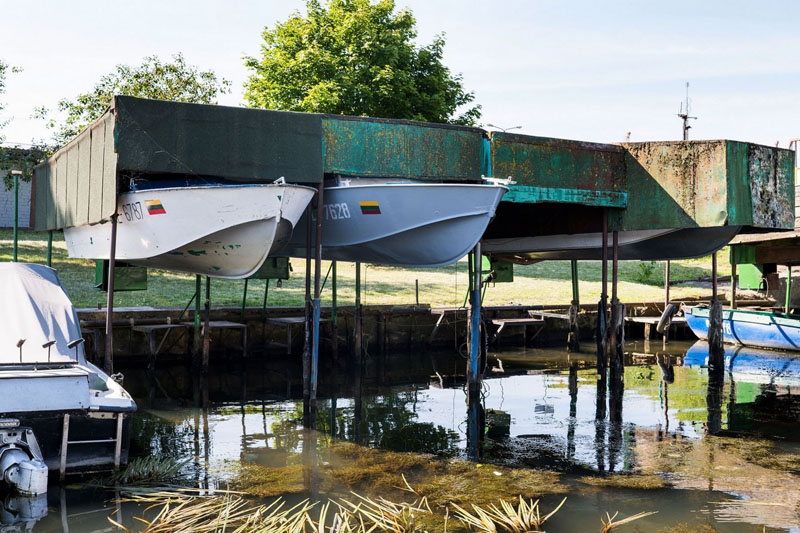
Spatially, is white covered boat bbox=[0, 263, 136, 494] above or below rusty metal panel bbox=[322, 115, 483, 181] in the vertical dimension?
below

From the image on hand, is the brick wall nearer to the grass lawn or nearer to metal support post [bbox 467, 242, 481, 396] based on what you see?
the grass lawn

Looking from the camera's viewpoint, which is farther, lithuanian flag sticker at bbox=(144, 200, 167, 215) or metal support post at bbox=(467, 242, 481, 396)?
metal support post at bbox=(467, 242, 481, 396)

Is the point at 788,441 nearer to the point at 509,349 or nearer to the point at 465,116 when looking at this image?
the point at 509,349

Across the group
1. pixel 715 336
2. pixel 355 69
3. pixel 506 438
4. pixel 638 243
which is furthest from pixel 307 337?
pixel 355 69

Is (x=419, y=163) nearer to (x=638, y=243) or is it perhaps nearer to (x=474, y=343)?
(x=474, y=343)

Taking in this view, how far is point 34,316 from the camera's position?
11430mm

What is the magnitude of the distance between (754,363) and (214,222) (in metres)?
16.6

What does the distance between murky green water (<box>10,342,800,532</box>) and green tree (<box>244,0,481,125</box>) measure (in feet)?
46.9

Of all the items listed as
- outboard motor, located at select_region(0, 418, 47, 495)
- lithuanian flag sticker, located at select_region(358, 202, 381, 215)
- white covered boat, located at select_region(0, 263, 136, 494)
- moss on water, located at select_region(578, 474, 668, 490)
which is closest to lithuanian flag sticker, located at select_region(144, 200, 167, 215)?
white covered boat, located at select_region(0, 263, 136, 494)

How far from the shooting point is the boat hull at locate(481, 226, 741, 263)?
63.1 feet

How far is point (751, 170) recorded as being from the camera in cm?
1728

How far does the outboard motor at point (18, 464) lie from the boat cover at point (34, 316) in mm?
1216

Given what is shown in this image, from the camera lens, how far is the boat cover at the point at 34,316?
35.2 ft

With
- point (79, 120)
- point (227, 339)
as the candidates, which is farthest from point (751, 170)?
point (79, 120)
